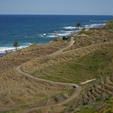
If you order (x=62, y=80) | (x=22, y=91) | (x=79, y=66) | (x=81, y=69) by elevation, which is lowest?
(x=22, y=91)

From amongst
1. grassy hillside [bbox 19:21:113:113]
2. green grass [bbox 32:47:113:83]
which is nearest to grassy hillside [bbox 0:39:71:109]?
grassy hillside [bbox 19:21:113:113]

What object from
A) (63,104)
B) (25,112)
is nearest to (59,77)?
(63,104)

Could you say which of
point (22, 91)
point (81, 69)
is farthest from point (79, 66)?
point (22, 91)

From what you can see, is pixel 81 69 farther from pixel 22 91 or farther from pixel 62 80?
pixel 22 91

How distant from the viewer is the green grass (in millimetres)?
34281

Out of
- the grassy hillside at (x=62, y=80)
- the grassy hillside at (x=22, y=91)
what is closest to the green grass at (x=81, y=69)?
the grassy hillside at (x=62, y=80)

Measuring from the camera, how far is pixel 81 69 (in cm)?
3725

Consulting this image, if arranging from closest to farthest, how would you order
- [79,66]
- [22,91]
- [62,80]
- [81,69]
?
[22,91]
[62,80]
[81,69]
[79,66]

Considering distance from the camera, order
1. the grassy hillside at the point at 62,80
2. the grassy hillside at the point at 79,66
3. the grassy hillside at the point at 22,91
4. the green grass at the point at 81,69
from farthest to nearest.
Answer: the green grass at the point at 81,69 → the grassy hillside at the point at 79,66 → the grassy hillside at the point at 22,91 → the grassy hillside at the point at 62,80

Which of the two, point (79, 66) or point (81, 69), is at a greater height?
point (79, 66)

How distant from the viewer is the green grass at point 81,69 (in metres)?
34.3

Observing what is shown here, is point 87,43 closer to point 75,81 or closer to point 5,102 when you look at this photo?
point 75,81

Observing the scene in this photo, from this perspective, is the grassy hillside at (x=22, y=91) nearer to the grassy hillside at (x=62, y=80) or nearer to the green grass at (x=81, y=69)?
the grassy hillside at (x=62, y=80)

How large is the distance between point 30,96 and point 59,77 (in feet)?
26.8
